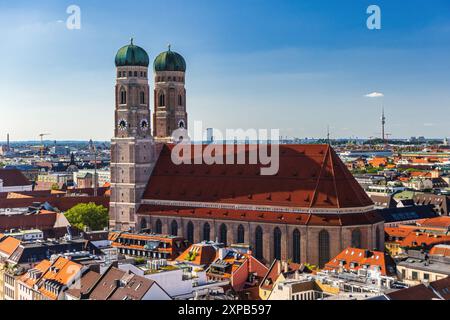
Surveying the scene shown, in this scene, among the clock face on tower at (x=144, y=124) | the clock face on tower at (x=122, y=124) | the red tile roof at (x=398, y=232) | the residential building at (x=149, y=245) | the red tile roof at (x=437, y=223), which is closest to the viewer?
the residential building at (x=149, y=245)

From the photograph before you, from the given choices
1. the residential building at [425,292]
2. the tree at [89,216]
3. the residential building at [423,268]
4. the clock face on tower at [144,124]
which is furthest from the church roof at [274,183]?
the residential building at [425,292]

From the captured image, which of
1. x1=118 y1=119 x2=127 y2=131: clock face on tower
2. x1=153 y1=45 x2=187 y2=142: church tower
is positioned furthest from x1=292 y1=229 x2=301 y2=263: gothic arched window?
x1=153 y1=45 x2=187 y2=142: church tower

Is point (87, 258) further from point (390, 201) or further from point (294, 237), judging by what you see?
point (390, 201)

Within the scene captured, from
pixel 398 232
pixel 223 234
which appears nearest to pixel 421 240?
pixel 398 232

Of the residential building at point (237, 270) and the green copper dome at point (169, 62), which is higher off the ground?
the green copper dome at point (169, 62)

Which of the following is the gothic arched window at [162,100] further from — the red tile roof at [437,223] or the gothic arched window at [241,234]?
the red tile roof at [437,223]

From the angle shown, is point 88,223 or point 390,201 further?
point 390,201
